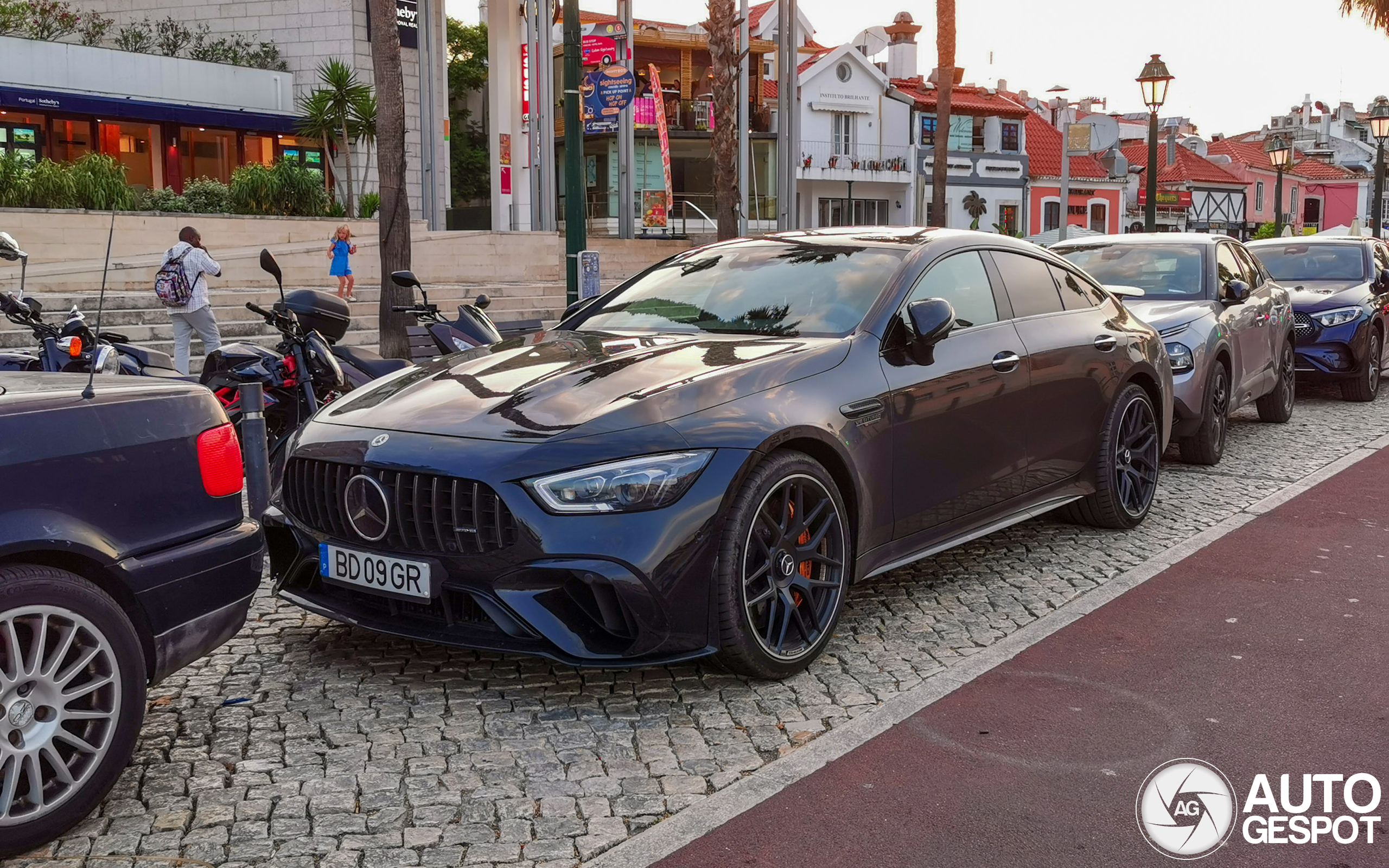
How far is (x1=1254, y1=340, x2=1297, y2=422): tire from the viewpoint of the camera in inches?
432

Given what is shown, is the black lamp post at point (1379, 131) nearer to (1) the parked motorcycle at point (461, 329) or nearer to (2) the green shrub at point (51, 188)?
(2) the green shrub at point (51, 188)

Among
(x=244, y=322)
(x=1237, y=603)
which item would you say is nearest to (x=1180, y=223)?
(x=244, y=322)

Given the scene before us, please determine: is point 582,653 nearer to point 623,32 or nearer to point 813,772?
point 813,772

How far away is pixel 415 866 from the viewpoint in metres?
3.08

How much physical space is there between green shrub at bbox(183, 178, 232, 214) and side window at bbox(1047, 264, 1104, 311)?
54.5 feet

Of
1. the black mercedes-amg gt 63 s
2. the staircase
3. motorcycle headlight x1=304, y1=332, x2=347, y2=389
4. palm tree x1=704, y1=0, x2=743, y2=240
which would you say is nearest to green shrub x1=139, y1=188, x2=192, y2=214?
the staircase

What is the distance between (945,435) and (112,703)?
313 centimetres

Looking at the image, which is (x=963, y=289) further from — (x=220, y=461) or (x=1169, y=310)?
(x=1169, y=310)

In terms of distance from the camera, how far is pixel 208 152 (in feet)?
95.5

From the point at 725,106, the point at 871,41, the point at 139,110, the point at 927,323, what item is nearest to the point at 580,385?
the point at 927,323

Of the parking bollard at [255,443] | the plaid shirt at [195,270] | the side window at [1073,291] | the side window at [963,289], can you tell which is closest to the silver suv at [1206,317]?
the side window at [1073,291]

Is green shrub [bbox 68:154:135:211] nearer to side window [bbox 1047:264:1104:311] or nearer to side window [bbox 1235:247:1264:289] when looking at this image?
side window [bbox 1235:247:1264:289]

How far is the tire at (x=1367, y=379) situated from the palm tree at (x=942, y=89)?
13.1m

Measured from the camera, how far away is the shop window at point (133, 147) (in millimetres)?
27547
